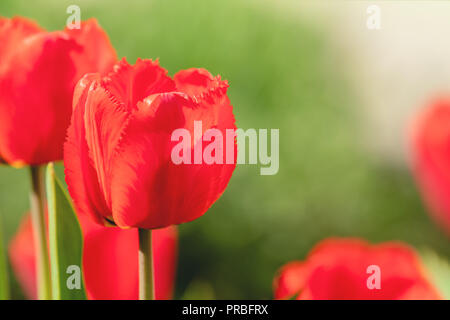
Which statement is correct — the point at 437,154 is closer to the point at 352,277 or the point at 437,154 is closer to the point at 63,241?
the point at 352,277

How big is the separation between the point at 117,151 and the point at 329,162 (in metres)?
1.33

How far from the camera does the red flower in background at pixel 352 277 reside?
0.39 m

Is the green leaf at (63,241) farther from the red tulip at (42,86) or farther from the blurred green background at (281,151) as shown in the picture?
the blurred green background at (281,151)

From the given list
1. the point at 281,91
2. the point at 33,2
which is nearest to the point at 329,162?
the point at 281,91

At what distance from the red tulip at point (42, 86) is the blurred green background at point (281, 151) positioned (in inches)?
38.7

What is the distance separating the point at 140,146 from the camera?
0.29 metres

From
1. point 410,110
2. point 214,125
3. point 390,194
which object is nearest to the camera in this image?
point 214,125

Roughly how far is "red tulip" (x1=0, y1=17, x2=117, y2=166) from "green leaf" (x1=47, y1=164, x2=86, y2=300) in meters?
0.02

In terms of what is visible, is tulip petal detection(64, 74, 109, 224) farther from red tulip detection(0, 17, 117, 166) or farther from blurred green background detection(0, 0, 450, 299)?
blurred green background detection(0, 0, 450, 299)

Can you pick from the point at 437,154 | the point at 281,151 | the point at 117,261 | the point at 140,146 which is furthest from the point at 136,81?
the point at 281,151

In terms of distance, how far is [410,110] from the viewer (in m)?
1.69

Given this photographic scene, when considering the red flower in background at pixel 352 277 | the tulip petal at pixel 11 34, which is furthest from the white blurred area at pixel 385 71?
the tulip petal at pixel 11 34

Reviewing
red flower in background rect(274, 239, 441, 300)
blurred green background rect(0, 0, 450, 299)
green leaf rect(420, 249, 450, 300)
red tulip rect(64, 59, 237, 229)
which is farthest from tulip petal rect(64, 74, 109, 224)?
blurred green background rect(0, 0, 450, 299)
